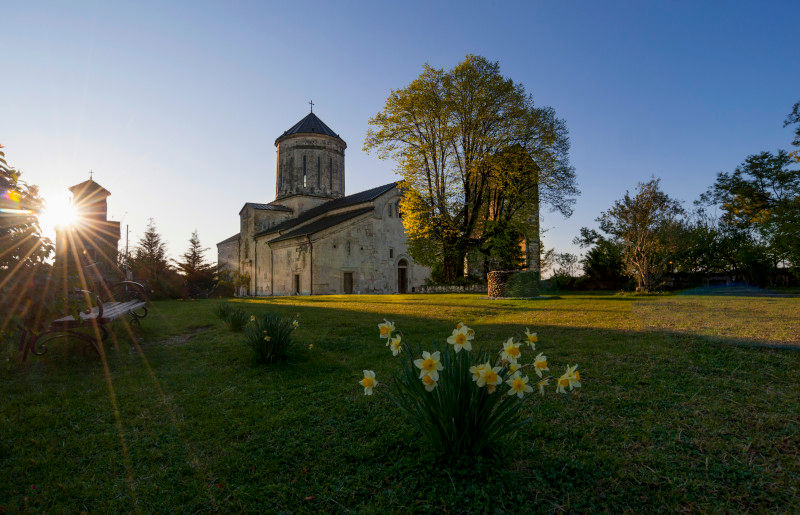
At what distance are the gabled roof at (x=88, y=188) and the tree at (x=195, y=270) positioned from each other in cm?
543

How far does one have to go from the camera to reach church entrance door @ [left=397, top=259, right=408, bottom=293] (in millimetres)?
30781

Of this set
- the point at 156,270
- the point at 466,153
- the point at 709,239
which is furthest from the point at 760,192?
the point at 156,270

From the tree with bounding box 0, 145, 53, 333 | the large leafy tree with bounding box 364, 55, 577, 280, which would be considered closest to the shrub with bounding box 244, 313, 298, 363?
the tree with bounding box 0, 145, 53, 333

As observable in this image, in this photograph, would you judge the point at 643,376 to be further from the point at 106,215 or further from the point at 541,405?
the point at 106,215

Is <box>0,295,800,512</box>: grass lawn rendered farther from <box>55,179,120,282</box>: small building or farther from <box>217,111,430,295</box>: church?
<box>217,111,430,295</box>: church

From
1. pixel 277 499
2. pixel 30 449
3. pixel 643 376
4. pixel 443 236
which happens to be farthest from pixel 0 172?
pixel 443 236

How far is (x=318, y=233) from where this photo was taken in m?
26.9

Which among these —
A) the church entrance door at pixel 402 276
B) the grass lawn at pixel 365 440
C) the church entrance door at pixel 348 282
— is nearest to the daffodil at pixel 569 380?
the grass lawn at pixel 365 440

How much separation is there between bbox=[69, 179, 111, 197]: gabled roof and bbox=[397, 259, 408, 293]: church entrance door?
1956cm

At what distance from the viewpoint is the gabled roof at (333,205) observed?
99.1 ft

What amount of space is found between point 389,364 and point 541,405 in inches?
74.2

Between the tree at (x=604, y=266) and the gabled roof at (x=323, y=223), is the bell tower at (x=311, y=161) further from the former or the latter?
the tree at (x=604, y=266)

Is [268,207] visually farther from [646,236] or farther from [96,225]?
[646,236]

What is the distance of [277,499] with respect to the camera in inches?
79.9
